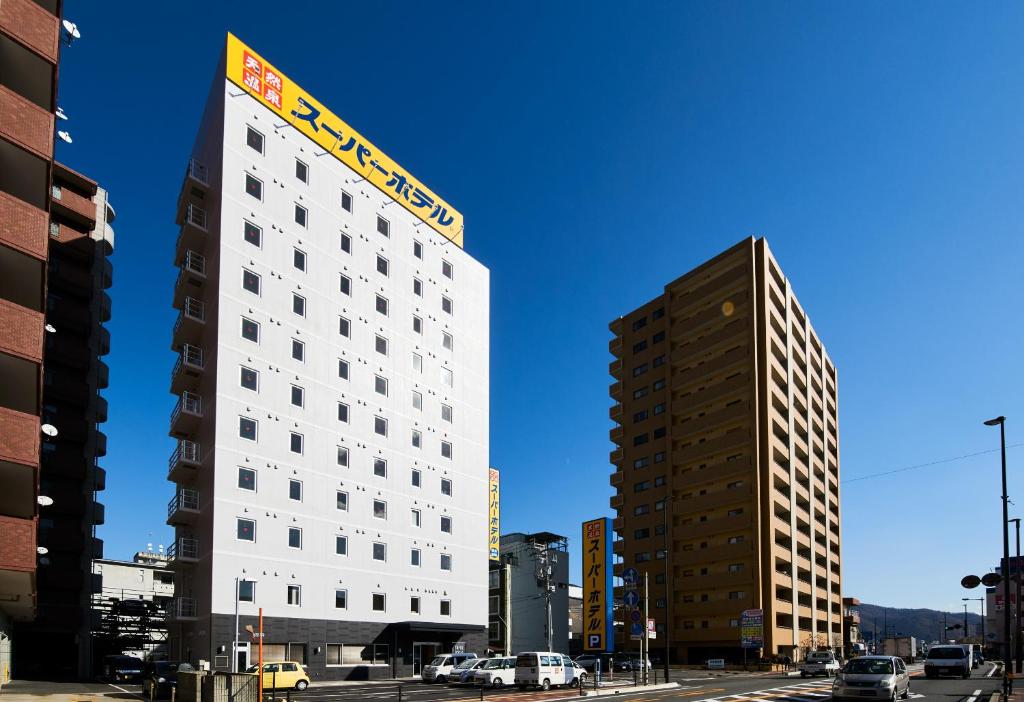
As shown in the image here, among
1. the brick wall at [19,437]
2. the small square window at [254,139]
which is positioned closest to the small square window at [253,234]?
the small square window at [254,139]

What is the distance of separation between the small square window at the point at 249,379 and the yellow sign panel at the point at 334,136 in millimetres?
19305

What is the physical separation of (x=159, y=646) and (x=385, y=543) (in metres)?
44.6

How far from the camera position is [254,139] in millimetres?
58562

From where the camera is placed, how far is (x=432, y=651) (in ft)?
211

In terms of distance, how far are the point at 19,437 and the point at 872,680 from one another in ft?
104

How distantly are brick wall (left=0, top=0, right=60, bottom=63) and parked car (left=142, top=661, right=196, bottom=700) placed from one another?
80.1ft

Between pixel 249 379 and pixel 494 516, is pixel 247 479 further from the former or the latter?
pixel 494 516

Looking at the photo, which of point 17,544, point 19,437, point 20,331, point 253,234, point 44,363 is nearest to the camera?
point 19,437

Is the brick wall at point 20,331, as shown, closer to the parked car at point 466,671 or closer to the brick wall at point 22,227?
the brick wall at point 22,227

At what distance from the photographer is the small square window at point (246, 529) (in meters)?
51.6

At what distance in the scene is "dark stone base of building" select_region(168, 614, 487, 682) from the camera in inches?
1927

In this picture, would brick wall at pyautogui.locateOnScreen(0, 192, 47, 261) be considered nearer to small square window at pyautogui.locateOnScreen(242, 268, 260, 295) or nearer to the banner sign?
small square window at pyautogui.locateOnScreen(242, 268, 260, 295)

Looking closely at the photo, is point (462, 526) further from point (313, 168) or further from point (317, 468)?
point (313, 168)

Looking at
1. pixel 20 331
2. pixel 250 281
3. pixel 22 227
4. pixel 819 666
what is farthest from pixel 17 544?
pixel 819 666
